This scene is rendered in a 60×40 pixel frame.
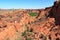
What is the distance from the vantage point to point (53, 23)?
32906mm

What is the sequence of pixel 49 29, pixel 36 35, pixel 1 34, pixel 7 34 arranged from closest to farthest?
pixel 1 34 → pixel 7 34 → pixel 36 35 → pixel 49 29

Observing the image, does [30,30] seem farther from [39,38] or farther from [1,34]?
[1,34]

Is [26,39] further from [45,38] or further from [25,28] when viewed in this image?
[25,28]

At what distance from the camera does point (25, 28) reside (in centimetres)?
3438

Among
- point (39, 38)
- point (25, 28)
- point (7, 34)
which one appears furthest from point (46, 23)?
point (7, 34)

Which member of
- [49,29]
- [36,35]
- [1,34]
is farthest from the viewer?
[49,29]

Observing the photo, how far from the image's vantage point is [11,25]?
2880cm

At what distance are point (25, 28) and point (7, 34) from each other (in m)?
9.31

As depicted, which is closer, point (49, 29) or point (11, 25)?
point (11, 25)

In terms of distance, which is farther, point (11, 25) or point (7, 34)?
point (11, 25)

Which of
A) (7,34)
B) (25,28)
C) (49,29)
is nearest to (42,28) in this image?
(49,29)

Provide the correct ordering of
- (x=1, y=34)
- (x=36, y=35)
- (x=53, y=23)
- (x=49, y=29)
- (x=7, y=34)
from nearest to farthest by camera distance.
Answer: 1. (x=1, y=34)
2. (x=7, y=34)
3. (x=36, y=35)
4. (x=49, y=29)
5. (x=53, y=23)

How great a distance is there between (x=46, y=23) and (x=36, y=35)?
5861 millimetres

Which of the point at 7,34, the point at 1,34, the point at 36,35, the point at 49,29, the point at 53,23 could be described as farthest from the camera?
the point at 53,23
